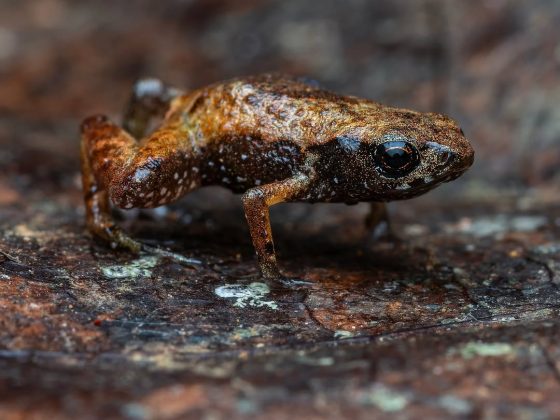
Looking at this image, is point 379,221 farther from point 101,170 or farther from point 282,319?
point 101,170

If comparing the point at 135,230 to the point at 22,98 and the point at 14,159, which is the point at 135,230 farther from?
the point at 22,98

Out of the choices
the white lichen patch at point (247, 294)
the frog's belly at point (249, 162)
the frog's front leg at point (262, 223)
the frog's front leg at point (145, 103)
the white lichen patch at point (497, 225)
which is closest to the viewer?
the white lichen patch at point (247, 294)

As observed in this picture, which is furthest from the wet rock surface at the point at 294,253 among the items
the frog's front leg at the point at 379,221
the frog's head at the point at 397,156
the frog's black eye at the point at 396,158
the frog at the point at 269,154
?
the frog's black eye at the point at 396,158

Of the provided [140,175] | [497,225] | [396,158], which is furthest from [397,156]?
[140,175]

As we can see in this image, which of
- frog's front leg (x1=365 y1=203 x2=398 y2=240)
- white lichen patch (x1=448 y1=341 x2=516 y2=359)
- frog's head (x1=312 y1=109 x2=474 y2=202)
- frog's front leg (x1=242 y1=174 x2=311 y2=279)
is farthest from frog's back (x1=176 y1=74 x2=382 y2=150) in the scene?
white lichen patch (x1=448 y1=341 x2=516 y2=359)

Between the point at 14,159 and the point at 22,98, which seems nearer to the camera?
the point at 14,159

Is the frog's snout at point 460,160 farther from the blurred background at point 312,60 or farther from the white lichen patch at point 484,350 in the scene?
the blurred background at point 312,60

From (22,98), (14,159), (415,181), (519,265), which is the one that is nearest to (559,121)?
(519,265)
